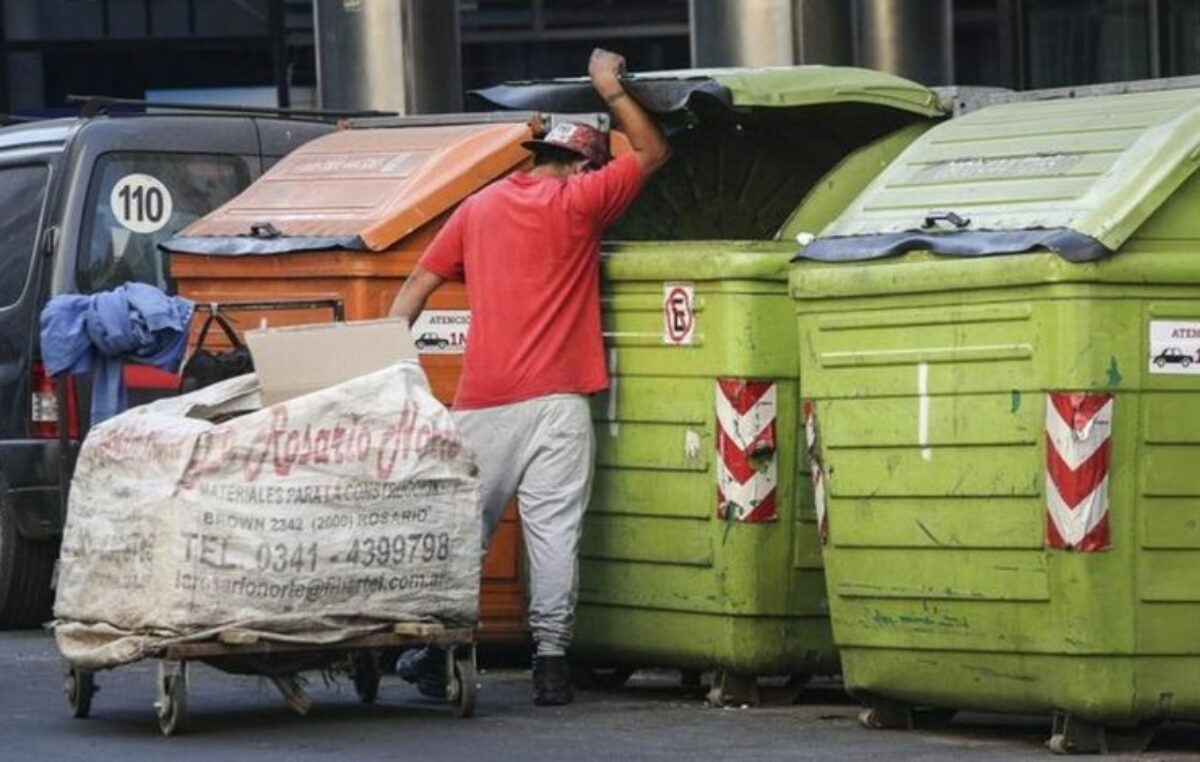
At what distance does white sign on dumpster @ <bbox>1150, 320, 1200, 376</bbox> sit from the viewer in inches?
340

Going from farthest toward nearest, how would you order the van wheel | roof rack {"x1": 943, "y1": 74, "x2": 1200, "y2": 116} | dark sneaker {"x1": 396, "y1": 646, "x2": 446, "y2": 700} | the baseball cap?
1. the van wheel
2. the baseball cap
3. dark sneaker {"x1": 396, "y1": 646, "x2": 446, "y2": 700}
4. roof rack {"x1": 943, "y1": 74, "x2": 1200, "y2": 116}

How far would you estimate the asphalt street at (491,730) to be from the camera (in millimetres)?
8945

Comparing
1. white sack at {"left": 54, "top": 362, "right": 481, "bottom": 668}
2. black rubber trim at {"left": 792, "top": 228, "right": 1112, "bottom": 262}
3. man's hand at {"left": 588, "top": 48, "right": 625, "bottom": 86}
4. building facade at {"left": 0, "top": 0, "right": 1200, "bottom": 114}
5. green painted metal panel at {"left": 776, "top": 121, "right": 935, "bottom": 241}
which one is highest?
building facade at {"left": 0, "top": 0, "right": 1200, "bottom": 114}

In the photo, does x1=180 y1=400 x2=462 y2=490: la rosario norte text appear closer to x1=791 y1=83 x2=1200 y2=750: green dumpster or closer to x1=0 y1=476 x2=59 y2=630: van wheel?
x1=791 y1=83 x2=1200 y2=750: green dumpster

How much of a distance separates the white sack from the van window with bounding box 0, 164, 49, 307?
3.61 metres

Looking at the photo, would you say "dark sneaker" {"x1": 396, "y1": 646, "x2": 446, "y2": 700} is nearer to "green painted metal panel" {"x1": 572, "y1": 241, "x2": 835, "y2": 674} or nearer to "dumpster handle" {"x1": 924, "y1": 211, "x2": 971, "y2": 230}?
"green painted metal panel" {"x1": 572, "y1": 241, "x2": 835, "y2": 674}

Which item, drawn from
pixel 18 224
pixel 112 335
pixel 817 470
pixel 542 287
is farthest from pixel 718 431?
pixel 18 224

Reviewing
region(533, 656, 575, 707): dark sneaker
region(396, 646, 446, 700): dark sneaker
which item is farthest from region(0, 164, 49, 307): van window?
region(533, 656, 575, 707): dark sneaker

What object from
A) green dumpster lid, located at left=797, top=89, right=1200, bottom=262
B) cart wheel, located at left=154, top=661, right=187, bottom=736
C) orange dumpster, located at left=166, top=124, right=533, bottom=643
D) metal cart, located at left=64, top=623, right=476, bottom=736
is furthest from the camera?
orange dumpster, located at left=166, top=124, right=533, bottom=643

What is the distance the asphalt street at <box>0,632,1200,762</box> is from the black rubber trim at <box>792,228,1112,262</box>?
1.28 meters

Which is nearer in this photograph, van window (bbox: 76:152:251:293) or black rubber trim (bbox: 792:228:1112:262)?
black rubber trim (bbox: 792:228:1112:262)

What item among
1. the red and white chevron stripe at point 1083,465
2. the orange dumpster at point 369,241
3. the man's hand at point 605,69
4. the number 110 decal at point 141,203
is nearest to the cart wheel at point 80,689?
the orange dumpster at point 369,241

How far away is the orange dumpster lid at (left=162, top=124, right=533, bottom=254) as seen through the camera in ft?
36.6

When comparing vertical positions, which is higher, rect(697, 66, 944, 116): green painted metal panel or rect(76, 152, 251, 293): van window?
rect(697, 66, 944, 116): green painted metal panel
